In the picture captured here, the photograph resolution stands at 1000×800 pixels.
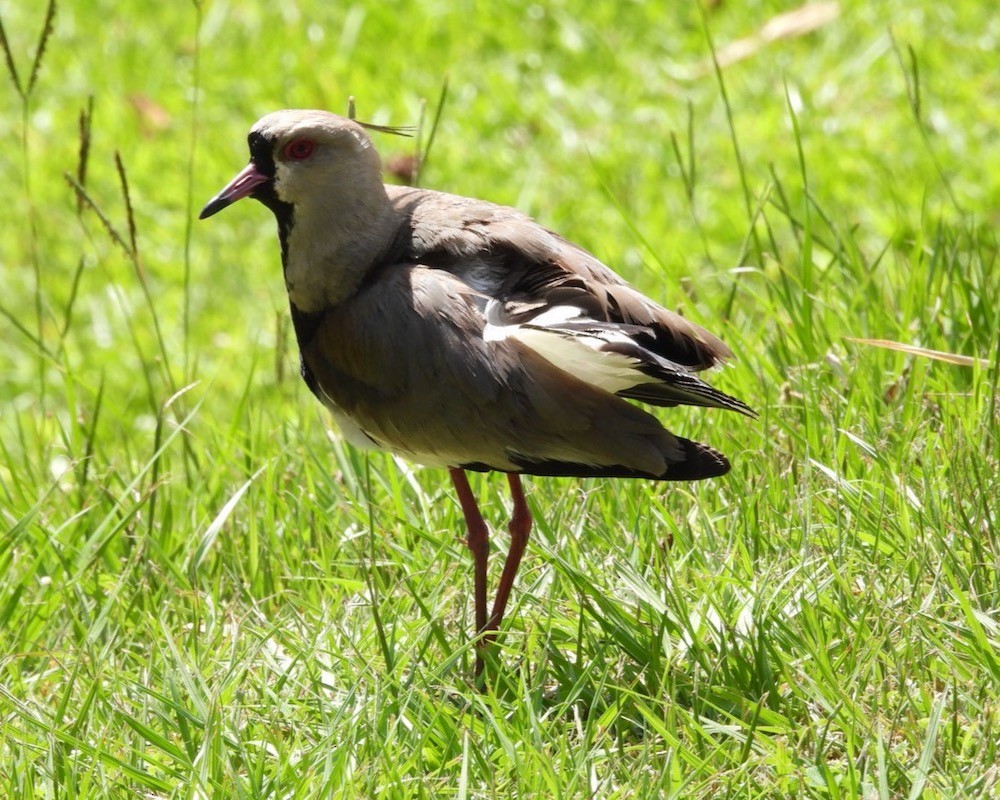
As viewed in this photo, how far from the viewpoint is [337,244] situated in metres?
3.37

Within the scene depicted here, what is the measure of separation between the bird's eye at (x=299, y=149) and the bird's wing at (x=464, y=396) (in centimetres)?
34

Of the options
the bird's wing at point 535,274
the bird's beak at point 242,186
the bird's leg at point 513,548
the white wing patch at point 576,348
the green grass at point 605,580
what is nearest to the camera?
the green grass at point 605,580

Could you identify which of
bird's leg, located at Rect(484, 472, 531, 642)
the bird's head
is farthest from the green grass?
the bird's head

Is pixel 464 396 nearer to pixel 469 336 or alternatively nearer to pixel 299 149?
pixel 469 336

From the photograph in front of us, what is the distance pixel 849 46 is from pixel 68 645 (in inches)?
197

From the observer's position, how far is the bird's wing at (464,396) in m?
2.96

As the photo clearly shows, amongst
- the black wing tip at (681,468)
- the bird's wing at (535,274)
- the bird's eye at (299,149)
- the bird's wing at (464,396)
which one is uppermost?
the bird's eye at (299,149)

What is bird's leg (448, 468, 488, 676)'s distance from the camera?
128 inches

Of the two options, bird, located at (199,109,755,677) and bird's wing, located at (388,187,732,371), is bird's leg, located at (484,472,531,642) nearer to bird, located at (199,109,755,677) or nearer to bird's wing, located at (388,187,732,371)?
bird, located at (199,109,755,677)

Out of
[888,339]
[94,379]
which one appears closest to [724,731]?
[888,339]

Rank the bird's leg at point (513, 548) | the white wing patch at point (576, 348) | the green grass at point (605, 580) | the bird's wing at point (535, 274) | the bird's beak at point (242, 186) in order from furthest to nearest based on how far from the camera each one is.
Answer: the bird's beak at point (242, 186) → the bird's leg at point (513, 548) → the bird's wing at point (535, 274) → the white wing patch at point (576, 348) → the green grass at point (605, 580)

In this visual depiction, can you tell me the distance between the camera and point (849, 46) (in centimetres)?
704

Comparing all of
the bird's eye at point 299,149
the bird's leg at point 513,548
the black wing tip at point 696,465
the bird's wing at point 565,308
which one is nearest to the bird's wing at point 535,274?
the bird's wing at point 565,308

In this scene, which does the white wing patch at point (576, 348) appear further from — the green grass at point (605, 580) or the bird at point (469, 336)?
the green grass at point (605, 580)
